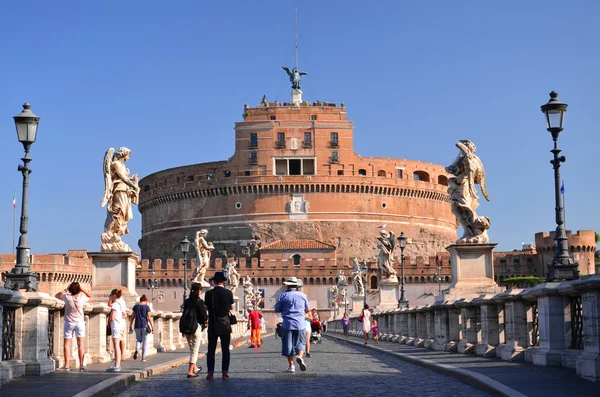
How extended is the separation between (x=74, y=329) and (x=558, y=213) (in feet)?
20.6

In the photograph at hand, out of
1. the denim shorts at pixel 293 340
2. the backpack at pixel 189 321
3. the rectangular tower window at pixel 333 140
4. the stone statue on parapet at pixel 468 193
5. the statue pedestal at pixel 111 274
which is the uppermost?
the rectangular tower window at pixel 333 140

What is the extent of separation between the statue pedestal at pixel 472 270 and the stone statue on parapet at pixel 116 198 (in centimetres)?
530

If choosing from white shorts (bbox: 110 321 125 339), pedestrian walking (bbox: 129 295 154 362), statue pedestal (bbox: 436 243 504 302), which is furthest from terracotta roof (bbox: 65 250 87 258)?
white shorts (bbox: 110 321 125 339)

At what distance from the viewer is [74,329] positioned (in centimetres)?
1095

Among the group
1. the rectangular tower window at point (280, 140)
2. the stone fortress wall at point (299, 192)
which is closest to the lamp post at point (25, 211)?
the stone fortress wall at point (299, 192)

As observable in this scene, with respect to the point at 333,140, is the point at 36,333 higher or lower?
lower

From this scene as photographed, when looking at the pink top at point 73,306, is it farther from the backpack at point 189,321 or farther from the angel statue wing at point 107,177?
the angel statue wing at point 107,177

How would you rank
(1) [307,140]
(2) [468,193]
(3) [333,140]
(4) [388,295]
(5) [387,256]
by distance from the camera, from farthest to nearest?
(1) [307,140] < (3) [333,140] < (4) [388,295] < (5) [387,256] < (2) [468,193]

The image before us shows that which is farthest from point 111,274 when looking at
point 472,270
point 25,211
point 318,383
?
point 318,383

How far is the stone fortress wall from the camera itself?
84.1 meters

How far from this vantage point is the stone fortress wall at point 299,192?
84.1m

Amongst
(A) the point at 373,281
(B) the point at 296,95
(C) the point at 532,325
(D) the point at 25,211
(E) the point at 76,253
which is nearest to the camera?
(C) the point at 532,325

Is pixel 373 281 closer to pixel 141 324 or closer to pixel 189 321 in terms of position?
pixel 141 324

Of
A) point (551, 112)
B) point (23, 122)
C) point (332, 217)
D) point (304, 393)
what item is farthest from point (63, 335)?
point (332, 217)
